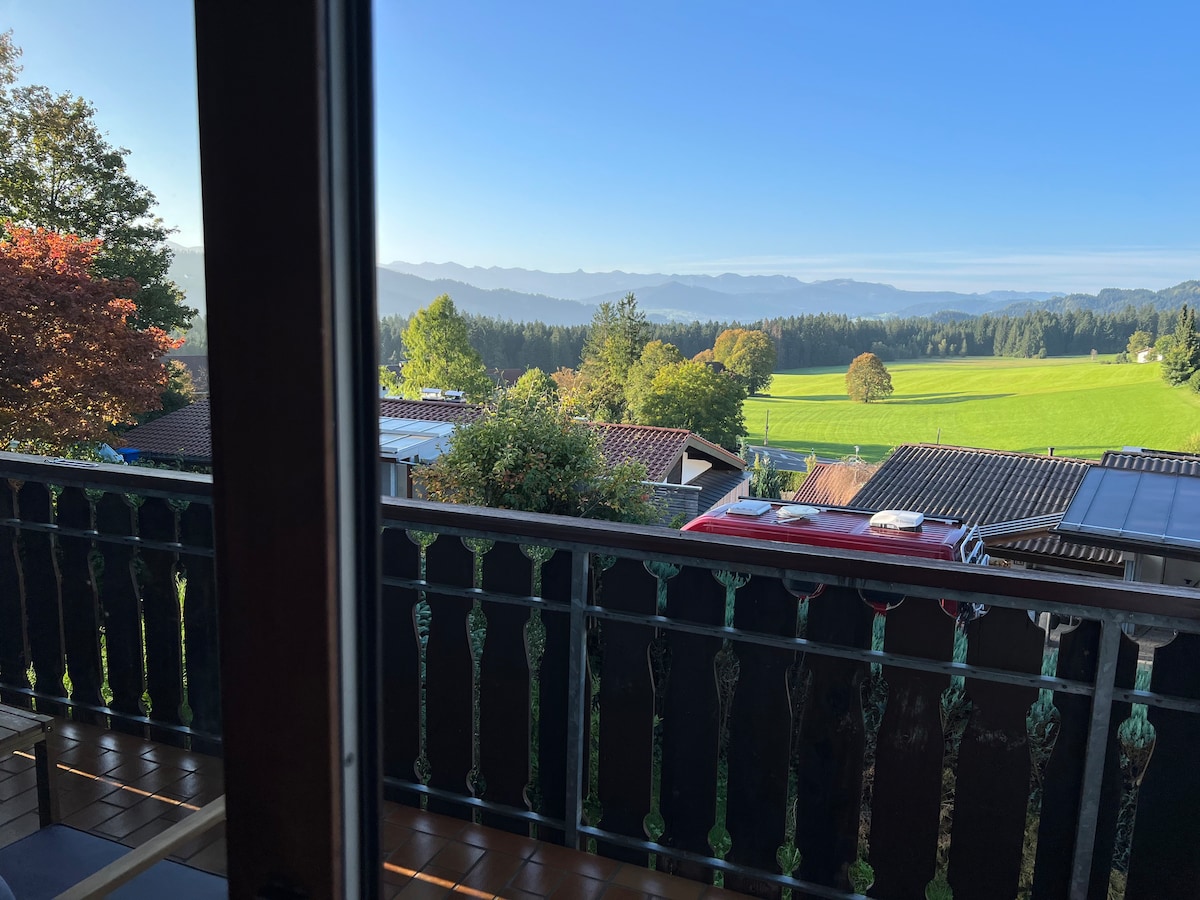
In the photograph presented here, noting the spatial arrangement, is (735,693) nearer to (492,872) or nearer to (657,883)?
(657,883)

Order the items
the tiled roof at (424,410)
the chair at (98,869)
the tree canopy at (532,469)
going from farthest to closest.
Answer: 1. the tiled roof at (424,410)
2. the tree canopy at (532,469)
3. the chair at (98,869)

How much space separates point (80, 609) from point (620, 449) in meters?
14.7

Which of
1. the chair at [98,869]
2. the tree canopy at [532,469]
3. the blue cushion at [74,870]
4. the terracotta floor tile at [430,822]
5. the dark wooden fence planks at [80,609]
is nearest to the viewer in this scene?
the chair at [98,869]

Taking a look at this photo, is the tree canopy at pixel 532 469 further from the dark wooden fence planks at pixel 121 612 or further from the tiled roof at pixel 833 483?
the tiled roof at pixel 833 483

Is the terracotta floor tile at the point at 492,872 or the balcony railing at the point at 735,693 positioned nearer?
the balcony railing at the point at 735,693

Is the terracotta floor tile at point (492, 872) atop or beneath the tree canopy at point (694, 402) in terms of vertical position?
atop

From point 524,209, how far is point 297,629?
53.5 meters

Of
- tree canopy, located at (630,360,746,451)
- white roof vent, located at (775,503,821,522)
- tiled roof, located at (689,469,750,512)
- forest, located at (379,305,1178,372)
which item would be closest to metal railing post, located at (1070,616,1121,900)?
white roof vent, located at (775,503,821,522)

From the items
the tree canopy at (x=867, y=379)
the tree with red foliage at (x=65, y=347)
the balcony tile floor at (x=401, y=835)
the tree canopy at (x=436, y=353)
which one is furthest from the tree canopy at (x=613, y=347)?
the balcony tile floor at (x=401, y=835)

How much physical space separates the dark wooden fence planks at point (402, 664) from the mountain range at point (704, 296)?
75.4 ft

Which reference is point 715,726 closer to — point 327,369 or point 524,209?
point 327,369

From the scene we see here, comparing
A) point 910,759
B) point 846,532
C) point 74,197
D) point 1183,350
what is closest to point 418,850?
point 910,759

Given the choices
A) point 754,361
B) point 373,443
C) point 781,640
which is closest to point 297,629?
point 373,443

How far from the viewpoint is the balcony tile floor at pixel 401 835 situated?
1.64 meters
